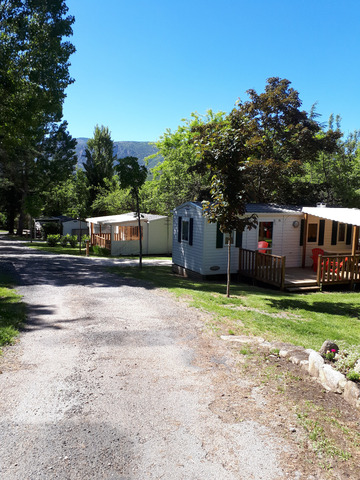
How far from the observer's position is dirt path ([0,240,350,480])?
318 cm

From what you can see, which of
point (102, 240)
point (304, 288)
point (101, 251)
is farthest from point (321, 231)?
point (102, 240)

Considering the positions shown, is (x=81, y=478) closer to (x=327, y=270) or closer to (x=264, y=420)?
(x=264, y=420)

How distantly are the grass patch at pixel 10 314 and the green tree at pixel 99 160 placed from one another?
39.5 meters

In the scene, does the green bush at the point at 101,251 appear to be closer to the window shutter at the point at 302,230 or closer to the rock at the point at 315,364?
the window shutter at the point at 302,230

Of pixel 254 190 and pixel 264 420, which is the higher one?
pixel 254 190

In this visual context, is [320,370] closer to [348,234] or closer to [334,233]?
[334,233]

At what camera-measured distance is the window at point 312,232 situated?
52.1ft

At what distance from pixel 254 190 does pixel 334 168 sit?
9.06 meters

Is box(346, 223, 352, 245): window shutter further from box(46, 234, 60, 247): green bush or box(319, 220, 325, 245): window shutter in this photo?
box(46, 234, 60, 247): green bush

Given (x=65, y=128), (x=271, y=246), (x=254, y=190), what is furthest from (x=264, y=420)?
(x=65, y=128)

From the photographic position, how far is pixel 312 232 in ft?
52.3

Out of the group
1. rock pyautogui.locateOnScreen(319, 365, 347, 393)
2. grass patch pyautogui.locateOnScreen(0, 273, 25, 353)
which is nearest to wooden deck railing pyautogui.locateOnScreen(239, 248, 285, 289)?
rock pyautogui.locateOnScreen(319, 365, 347, 393)

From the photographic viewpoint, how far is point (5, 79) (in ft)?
51.0

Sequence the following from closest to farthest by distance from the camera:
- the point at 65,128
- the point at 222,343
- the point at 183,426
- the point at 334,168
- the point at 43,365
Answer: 1. the point at 183,426
2. the point at 43,365
3. the point at 222,343
4. the point at 334,168
5. the point at 65,128
